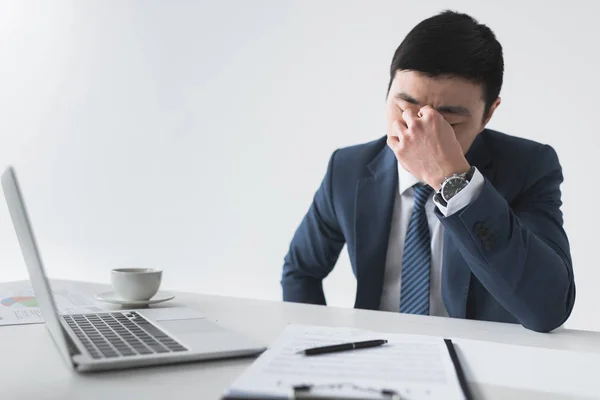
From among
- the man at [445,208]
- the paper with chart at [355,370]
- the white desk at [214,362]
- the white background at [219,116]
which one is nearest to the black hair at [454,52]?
the man at [445,208]

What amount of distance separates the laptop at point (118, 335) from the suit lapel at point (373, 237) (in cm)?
56

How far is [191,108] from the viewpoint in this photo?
3064 millimetres

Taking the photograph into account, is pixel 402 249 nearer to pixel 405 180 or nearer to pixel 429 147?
pixel 405 180

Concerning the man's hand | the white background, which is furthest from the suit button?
the white background

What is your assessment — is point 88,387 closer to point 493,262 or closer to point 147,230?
point 493,262

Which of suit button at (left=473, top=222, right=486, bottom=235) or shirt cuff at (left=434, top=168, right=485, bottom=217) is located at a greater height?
shirt cuff at (left=434, top=168, right=485, bottom=217)

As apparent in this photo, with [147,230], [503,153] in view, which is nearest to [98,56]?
[147,230]

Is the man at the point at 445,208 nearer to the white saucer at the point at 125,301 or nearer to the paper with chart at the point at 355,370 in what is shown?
the paper with chart at the point at 355,370

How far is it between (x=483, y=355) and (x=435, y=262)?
1.98 feet

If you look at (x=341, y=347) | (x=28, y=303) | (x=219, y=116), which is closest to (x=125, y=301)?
(x=28, y=303)

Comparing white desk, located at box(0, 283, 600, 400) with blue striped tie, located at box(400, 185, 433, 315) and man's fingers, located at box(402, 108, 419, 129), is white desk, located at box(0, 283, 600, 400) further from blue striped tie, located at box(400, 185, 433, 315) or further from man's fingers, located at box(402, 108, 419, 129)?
man's fingers, located at box(402, 108, 419, 129)

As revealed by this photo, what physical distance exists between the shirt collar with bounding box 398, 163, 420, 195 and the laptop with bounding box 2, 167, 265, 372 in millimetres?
662

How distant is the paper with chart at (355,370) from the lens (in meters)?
0.55

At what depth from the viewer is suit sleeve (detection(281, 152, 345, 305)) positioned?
1.55 meters
